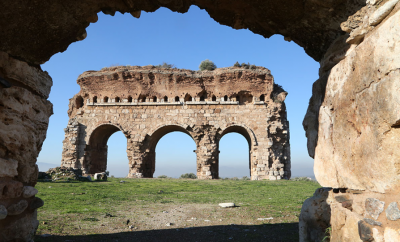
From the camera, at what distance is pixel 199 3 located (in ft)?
10.6

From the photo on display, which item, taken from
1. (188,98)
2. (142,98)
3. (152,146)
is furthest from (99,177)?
(188,98)

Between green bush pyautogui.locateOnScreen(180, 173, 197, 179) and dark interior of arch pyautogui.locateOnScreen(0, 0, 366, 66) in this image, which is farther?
green bush pyautogui.locateOnScreen(180, 173, 197, 179)

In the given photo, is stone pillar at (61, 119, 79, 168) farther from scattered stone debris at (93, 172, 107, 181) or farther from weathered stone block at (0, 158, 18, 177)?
weathered stone block at (0, 158, 18, 177)

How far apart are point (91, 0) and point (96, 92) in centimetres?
1562

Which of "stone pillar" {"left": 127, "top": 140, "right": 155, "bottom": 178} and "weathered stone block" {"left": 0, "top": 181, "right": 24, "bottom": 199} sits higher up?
"stone pillar" {"left": 127, "top": 140, "right": 155, "bottom": 178}

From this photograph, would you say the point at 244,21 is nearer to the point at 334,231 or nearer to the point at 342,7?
the point at 342,7

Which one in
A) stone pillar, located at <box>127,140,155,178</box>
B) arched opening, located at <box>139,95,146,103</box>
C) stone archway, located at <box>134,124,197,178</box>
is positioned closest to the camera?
stone pillar, located at <box>127,140,155,178</box>

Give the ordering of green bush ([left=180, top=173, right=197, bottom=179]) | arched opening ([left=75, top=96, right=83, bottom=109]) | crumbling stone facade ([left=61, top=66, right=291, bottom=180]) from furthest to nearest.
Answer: green bush ([left=180, top=173, right=197, bottom=179]) < arched opening ([left=75, top=96, right=83, bottom=109]) < crumbling stone facade ([left=61, top=66, right=291, bottom=180])

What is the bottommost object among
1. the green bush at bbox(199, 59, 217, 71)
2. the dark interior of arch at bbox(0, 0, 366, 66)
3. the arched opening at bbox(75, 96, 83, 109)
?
the dark interior of arch at bbox(0, 0, 366, 66)

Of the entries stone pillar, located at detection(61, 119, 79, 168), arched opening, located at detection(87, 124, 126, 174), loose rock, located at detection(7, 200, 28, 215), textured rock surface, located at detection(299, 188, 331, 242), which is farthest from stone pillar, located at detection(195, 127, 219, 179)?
loose rock, located at detection(7, 200, 28, 215)

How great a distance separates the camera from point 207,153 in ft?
53.3

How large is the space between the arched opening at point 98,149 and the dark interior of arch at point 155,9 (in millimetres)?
14666

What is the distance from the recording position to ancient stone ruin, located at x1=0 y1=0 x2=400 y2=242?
6.19 ft

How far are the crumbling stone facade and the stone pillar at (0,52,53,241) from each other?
43.7 feet
